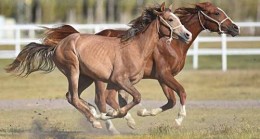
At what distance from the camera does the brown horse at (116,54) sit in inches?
456

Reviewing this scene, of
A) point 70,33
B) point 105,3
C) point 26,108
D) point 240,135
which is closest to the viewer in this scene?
point 240,135

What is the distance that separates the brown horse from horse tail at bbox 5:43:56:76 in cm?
16

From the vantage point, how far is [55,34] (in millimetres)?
12914

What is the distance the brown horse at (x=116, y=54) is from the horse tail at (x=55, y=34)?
0.44m

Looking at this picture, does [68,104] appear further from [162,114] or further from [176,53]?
[176,53]

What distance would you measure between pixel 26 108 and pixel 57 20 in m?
61.0

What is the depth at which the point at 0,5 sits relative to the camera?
75625mm

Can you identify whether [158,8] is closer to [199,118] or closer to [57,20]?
[199,118]

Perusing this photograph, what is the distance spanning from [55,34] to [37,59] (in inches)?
21.7

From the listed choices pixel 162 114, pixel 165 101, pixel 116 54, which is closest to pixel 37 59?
pixel 116 54

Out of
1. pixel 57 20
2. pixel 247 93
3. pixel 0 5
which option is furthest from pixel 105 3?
pixel 247 93

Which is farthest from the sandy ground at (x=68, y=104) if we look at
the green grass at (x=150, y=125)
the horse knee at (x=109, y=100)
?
the horse knee at (x=109, y=100)

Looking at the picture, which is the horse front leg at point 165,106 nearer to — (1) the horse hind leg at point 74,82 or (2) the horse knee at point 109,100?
(2) the horse knee at point 109,100

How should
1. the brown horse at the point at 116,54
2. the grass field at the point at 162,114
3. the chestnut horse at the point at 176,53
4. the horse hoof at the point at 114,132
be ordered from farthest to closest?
the chestnut horse at the point at 176,53 → the horse hoof at the point at 114,132 → the grass field at the point at 162,114 → the brown horse at the point at 116,54
